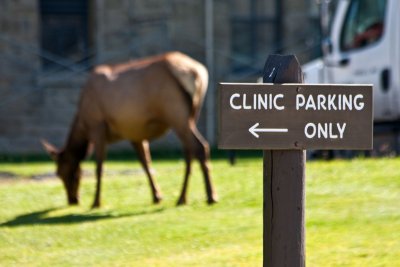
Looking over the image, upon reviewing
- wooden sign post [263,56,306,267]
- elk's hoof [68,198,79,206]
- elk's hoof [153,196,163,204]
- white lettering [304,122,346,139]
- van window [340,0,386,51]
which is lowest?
elk's hoof [68,198,79,206]

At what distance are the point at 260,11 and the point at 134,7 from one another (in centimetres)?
294

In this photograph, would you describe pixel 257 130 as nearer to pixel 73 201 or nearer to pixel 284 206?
pixel 284 206

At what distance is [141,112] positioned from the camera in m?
14.1

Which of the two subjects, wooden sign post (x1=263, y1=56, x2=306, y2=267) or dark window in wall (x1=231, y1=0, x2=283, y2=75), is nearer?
wooden sign post (x1=263, y1=56, x2=306, y2=267)

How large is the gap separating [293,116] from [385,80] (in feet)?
40.5

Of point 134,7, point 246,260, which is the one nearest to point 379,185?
point 246,260

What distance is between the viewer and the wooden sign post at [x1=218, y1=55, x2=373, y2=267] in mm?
6520

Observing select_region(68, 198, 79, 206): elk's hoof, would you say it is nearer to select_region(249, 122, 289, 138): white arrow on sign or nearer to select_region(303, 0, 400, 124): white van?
select_region(303, 0, 400, 124): white van

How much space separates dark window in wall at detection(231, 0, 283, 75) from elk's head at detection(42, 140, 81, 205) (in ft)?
38.3

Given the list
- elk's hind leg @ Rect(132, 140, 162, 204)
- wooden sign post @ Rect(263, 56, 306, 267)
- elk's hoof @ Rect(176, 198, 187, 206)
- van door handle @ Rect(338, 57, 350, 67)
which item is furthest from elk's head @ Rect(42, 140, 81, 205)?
wooden sign post @ Rect(263, 56, 306, 267)

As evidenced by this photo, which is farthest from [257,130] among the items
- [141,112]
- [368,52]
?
[368,52]

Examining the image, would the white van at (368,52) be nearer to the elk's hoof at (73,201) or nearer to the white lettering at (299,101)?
the elk's hoof at (73,201)

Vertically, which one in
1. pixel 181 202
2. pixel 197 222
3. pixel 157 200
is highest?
pixel 197 222

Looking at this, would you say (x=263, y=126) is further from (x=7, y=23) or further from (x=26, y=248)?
(x=7, y=23)
